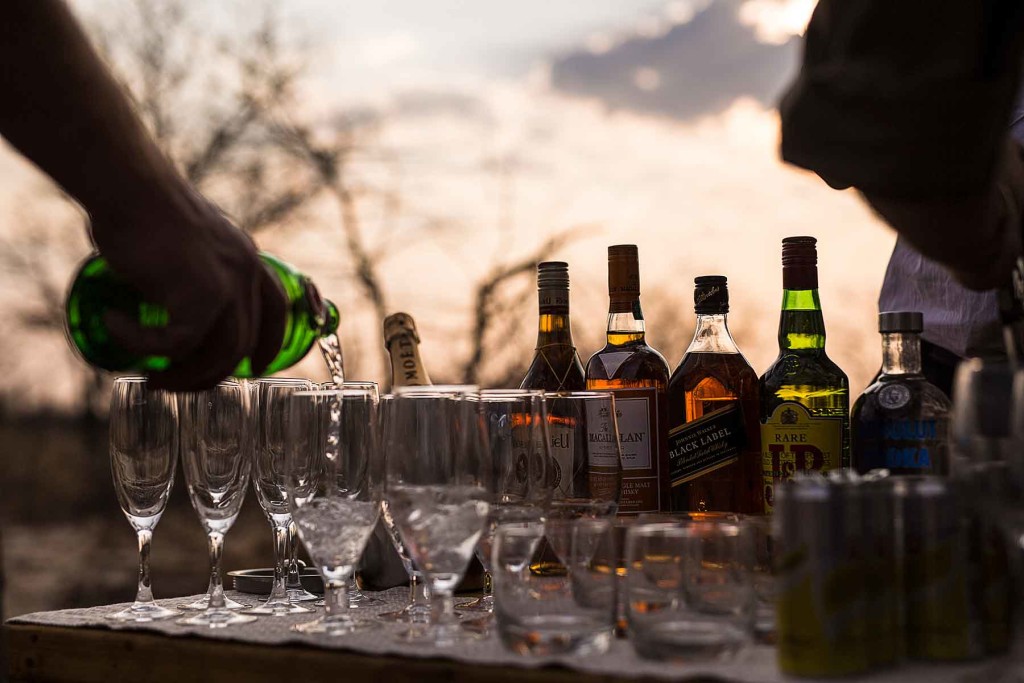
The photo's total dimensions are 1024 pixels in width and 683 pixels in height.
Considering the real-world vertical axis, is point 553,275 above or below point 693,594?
above

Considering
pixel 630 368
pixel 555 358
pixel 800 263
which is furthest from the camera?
pixel 555 358

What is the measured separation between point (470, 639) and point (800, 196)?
328cm

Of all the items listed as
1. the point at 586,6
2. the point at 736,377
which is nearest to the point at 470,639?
the point at 736,377

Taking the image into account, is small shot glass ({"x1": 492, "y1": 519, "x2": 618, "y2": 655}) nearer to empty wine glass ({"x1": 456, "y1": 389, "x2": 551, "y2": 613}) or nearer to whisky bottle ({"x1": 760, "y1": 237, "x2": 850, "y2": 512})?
empty wine glass ({"x1": 456, "y1": 389, "x2": 551, "y2": 613})

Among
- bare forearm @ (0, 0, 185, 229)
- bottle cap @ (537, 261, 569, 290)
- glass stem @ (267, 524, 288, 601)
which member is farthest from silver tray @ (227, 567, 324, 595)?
bare forearm @ (0, 0, 185, 229)

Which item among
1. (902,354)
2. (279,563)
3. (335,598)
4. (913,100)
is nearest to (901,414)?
(902,354)

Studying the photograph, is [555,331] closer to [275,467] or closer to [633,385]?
[633,385]

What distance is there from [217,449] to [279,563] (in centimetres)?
20

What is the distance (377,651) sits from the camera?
3.65 ft

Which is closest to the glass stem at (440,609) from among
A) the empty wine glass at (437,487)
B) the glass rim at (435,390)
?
the empty wine glass at (437,487)

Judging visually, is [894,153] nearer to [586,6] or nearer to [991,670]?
[991,670]

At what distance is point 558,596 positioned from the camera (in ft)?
3.72

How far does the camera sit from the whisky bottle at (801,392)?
148cm

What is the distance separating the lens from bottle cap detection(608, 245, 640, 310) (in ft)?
5.60
